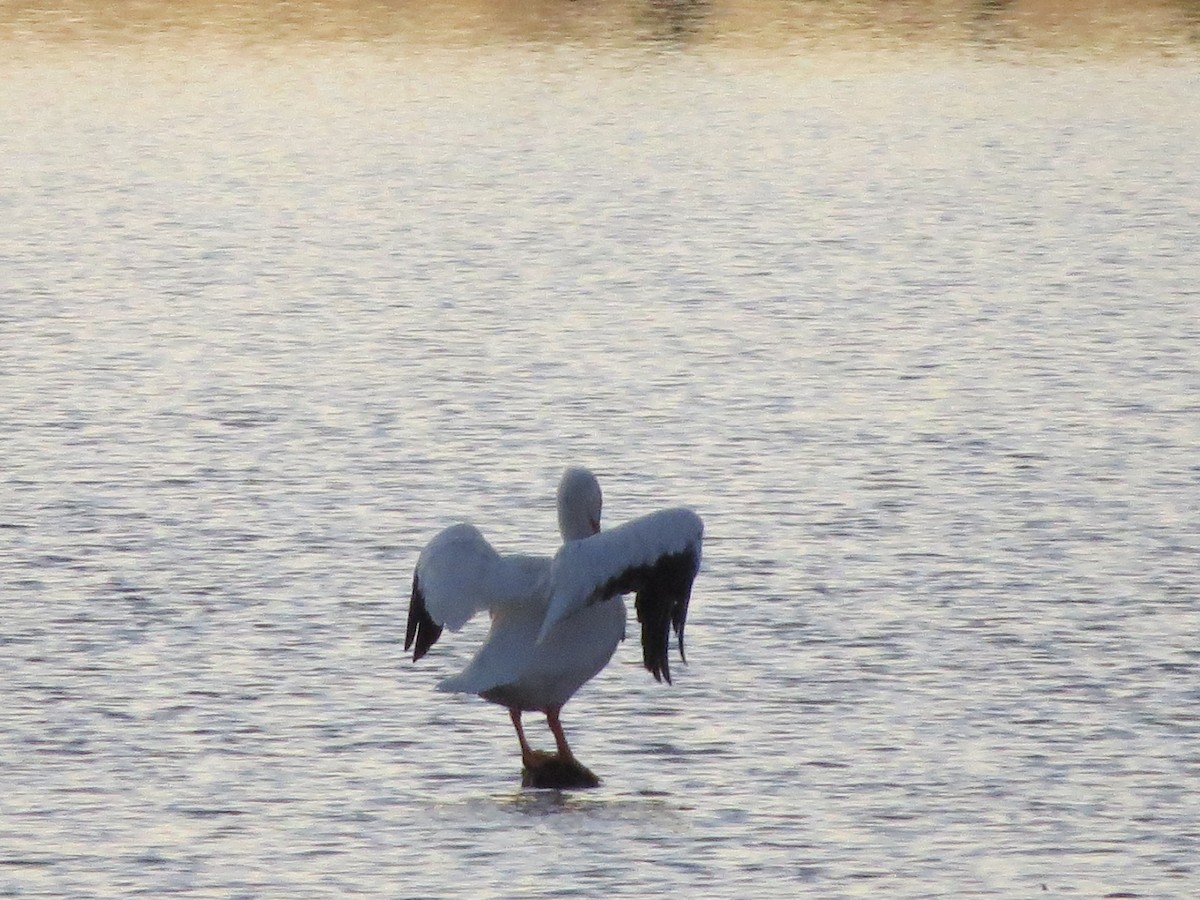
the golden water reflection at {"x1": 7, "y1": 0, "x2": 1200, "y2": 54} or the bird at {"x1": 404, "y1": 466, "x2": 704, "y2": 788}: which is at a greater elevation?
the bird at {"x1": 404, "y1": 466, "x2": 704, "y2": 788}

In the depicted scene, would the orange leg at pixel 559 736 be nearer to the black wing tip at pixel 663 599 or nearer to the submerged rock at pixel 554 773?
the submerged rock at pixel 554 773

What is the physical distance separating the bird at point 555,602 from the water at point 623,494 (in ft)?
1.09

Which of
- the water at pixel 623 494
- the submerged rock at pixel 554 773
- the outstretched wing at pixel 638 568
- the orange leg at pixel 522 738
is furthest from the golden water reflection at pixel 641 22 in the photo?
the submerged rock at pixel 554 773

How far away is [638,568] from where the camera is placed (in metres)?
8.70

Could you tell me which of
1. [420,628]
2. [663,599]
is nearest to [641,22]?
[420,628]

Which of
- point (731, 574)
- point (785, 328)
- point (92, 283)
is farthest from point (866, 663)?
point (92, 283)

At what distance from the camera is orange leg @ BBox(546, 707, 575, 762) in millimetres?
8781

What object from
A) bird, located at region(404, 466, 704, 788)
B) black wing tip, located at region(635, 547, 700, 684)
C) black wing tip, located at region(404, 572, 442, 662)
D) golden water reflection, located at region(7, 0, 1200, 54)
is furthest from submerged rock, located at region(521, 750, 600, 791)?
golden water reflection, located at region(7, 0, 1200, 54)

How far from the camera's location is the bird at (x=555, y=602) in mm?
8656

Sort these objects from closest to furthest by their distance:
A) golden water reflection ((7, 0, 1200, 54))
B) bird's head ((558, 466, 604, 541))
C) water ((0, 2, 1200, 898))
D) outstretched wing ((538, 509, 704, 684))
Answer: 1. water ((0, 2, 1200, 898))
2. outstretched wing ((538, 509, 704, 684))
3. bird's head ((558, 466, 604, 541))
4. golden water reflection ((7, 0, 1200, 54))

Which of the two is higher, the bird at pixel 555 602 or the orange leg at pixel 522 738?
the bird at pixel 555 602

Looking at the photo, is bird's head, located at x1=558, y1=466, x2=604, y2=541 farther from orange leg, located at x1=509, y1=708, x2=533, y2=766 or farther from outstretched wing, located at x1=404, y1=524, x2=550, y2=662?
orange leg, located at x1=509, y1=708, x2=533, y2=766

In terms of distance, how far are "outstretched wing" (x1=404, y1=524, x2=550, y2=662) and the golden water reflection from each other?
3387 centimetres

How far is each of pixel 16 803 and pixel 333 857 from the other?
114 centimetres
